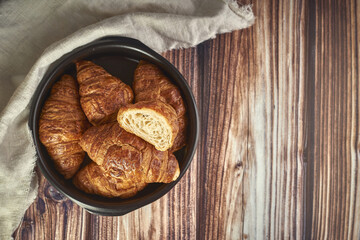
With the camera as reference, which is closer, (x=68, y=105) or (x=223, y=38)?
(x=68, y=105)

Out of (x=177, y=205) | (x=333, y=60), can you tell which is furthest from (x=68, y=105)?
(x=333, y=60)

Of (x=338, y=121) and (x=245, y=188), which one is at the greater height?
(x=338, y=121)

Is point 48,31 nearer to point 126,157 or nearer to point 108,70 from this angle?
point 108,70

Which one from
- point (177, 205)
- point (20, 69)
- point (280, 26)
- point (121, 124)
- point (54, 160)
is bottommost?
point (177, 205)

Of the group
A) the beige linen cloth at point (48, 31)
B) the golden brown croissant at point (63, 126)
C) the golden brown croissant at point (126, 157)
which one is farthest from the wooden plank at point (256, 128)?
the golden brown croissant at point (63, 126)

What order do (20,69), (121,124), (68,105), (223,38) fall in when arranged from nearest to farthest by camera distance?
(121,124)
(68,105)
(20,69)
(223,38)

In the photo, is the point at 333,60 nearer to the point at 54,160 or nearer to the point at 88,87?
the point at 88,87

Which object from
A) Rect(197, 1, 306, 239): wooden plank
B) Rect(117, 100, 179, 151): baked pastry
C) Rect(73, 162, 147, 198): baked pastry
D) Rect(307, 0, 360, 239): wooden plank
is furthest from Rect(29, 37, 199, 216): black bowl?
Rect(307, 0, 360, 239): wooden plank
